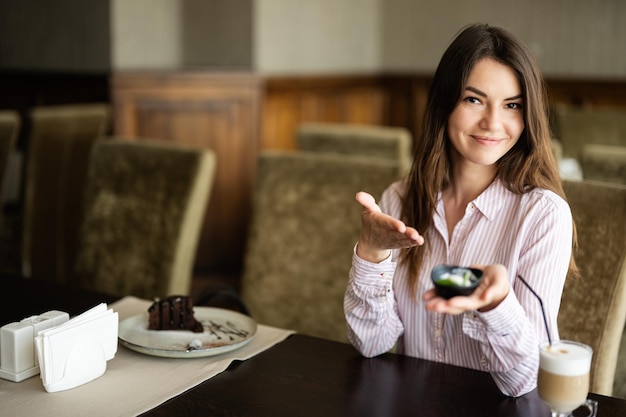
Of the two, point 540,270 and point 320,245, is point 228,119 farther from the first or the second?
point 540,270

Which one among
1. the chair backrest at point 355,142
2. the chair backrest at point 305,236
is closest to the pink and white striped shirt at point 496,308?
the chair backrest at point 305,236

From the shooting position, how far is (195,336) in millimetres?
1540

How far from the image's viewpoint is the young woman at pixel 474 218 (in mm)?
1447

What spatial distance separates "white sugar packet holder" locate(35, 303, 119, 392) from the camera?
1288 mm

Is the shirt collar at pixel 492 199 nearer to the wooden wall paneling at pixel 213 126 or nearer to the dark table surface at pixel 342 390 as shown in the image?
the dark table surface at pixel 342 390

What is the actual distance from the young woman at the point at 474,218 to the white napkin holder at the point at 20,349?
565 mm

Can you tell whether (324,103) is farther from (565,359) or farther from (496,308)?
(565,359)

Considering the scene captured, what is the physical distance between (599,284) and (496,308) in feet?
1.64

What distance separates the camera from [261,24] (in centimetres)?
497

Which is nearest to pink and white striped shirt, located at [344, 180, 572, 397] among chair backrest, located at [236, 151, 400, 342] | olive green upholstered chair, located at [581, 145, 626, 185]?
chair backrest, located at [236, 151, 400, 342]

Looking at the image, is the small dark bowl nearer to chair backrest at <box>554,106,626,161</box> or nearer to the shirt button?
the shirt button

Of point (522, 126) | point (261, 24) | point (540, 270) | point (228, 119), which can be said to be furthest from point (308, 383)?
point (261, 24)

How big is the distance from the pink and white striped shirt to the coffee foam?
5.6 inches

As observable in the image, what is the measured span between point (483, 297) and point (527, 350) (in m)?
0.24
